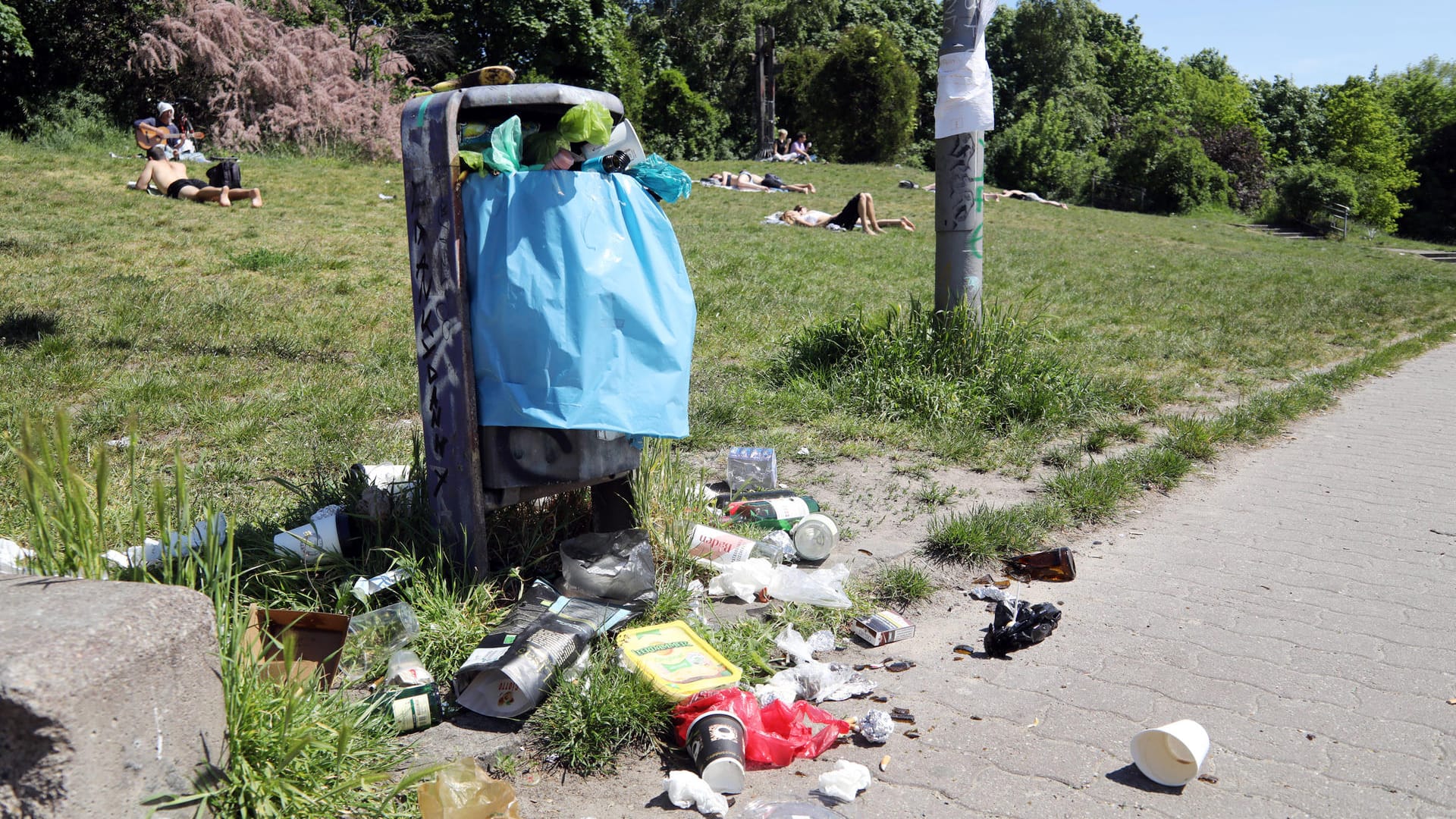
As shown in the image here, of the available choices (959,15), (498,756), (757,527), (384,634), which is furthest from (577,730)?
(959,15)

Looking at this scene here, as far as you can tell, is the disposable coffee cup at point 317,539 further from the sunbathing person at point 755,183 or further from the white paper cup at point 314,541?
the sunbathing person at point 755,183

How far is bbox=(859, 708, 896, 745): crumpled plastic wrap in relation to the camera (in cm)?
253

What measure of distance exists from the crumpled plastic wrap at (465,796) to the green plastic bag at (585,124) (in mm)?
1708

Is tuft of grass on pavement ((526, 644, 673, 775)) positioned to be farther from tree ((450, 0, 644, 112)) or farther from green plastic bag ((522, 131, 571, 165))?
tree ((450, 0, 644, 112))

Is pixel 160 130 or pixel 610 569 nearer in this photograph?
pixel 610 569

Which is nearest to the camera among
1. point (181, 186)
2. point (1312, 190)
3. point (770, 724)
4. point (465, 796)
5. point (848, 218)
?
point (465, 796)

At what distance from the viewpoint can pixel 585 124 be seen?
2.80 meters

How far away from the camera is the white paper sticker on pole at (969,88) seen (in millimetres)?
5359

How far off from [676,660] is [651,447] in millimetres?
1050

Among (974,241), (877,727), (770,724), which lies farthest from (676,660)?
(974,241)

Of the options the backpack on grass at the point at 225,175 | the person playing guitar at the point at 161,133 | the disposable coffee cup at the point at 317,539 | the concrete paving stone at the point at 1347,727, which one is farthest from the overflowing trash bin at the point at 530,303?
the person playing guitar at the point at 161,133

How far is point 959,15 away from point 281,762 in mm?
4942

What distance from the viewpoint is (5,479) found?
3.70 m

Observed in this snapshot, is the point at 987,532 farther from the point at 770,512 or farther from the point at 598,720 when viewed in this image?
the point at 598,720
